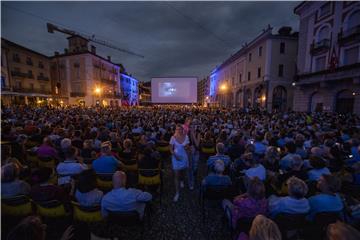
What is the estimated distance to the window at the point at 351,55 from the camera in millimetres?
18078

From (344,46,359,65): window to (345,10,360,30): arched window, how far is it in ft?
7.39

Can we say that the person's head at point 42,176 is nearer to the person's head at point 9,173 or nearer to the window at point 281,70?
the person's head at point 9,173

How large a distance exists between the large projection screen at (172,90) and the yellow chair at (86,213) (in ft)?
81.4

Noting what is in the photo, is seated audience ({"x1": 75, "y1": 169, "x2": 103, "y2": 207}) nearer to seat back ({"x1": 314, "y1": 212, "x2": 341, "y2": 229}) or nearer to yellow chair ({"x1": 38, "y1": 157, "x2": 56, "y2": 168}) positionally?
yellow chair ({"x1": 38, "y1": 157, "x2": 56, "y2": 168})

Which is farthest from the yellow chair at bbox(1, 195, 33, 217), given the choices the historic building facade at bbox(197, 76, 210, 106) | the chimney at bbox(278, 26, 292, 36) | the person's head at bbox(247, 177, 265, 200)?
the historic building facade at bbox(197, 76, 210, 106)

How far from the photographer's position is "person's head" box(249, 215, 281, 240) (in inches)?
64.9

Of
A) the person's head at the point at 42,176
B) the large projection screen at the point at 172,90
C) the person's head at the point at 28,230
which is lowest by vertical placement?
the person's head at the point at 42,176

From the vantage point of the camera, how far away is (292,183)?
2.68 meters

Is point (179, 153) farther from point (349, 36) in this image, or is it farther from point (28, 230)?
point (349, 36)

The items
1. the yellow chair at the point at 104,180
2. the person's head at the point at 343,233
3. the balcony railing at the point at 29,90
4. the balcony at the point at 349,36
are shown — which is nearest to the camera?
the person's head at the point at 343,233

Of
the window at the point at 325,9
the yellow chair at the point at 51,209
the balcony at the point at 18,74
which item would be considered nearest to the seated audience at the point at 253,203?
the yellow chair at the point at 51,209

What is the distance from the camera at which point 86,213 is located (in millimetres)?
2852

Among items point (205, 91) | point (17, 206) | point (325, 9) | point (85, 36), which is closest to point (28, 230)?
point (17, 206)

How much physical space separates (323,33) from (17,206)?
29.9m
